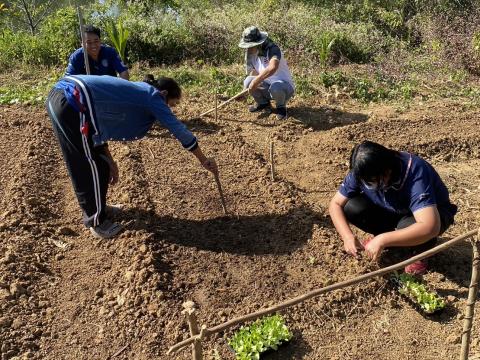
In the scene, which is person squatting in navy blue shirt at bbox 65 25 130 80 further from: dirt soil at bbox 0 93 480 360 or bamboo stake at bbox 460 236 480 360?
bamboo stake at bbox 460 236 480 360

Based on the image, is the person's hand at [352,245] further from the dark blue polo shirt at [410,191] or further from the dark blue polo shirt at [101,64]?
the dark blue polo shirt at [101,64]

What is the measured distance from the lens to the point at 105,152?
10.7 feet

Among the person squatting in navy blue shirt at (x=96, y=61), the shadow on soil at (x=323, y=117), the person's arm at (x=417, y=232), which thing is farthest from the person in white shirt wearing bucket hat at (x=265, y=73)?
the person's arm at (x=417, y=232)

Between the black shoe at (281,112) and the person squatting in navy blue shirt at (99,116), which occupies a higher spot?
the person squatting in navy blue shirt at (99,116)

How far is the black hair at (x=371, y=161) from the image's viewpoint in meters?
2.43

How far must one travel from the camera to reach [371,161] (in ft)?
7.95

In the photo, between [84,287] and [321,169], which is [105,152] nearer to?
[84,287]

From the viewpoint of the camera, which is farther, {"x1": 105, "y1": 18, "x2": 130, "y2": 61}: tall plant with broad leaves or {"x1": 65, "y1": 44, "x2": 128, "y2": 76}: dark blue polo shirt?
{"x1": 105, "y1": 18, "x2": 130, "y2": 61}: tall plant with broad leaves

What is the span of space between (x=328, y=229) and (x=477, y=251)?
138 centimetres

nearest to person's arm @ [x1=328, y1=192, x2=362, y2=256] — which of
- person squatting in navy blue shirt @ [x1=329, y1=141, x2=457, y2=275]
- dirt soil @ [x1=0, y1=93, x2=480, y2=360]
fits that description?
person squatting in navy blue shirt @ [x1=329, y1=141, x2=457, y2=275]

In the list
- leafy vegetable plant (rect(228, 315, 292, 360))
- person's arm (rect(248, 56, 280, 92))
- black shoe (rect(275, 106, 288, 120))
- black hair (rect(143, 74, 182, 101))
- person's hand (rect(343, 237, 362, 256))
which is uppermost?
black hair (rect(143, 74, 182, 101))

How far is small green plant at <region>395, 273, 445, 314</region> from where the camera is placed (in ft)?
9.10

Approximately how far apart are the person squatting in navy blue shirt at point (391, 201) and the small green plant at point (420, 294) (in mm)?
155

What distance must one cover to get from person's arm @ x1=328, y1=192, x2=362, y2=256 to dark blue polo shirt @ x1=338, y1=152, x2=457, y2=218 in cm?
6
